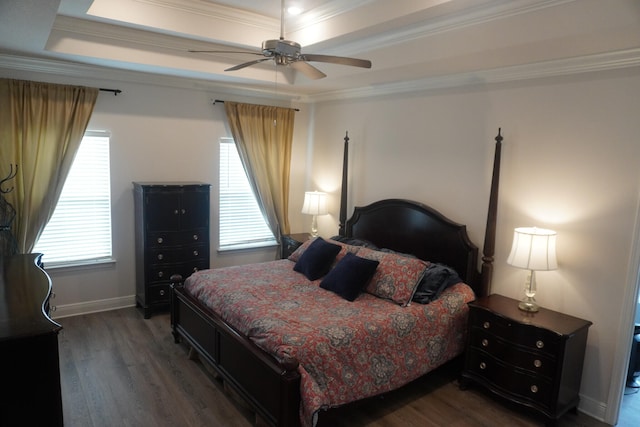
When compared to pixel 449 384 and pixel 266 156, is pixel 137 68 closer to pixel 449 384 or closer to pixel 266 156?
pixel 266 156

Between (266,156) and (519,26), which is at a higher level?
(519,26)

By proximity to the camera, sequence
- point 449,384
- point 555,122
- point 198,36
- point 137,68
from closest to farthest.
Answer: point 555,122 < point 449,384 < point 198,36 < point 137,68

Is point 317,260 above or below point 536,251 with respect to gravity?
below

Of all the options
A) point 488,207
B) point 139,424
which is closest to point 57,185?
point 139,424

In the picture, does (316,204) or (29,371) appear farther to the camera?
(316,204)

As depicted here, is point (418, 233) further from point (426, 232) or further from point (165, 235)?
point (165, 235)

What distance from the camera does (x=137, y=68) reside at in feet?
13.9

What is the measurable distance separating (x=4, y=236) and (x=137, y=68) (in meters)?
2.03

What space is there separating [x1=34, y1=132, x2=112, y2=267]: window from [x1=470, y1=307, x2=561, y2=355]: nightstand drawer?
12.7 ft

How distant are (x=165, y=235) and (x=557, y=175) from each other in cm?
378

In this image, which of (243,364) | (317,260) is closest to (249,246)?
(317,260)

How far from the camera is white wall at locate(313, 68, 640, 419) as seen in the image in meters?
2.98

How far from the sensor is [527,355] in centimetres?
303

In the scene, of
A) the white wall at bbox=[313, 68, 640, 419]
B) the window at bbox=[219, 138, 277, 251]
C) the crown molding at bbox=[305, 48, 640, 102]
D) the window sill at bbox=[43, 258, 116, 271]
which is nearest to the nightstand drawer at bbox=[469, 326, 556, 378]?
the white wall at bbox=[313, 68, 640, 419]
